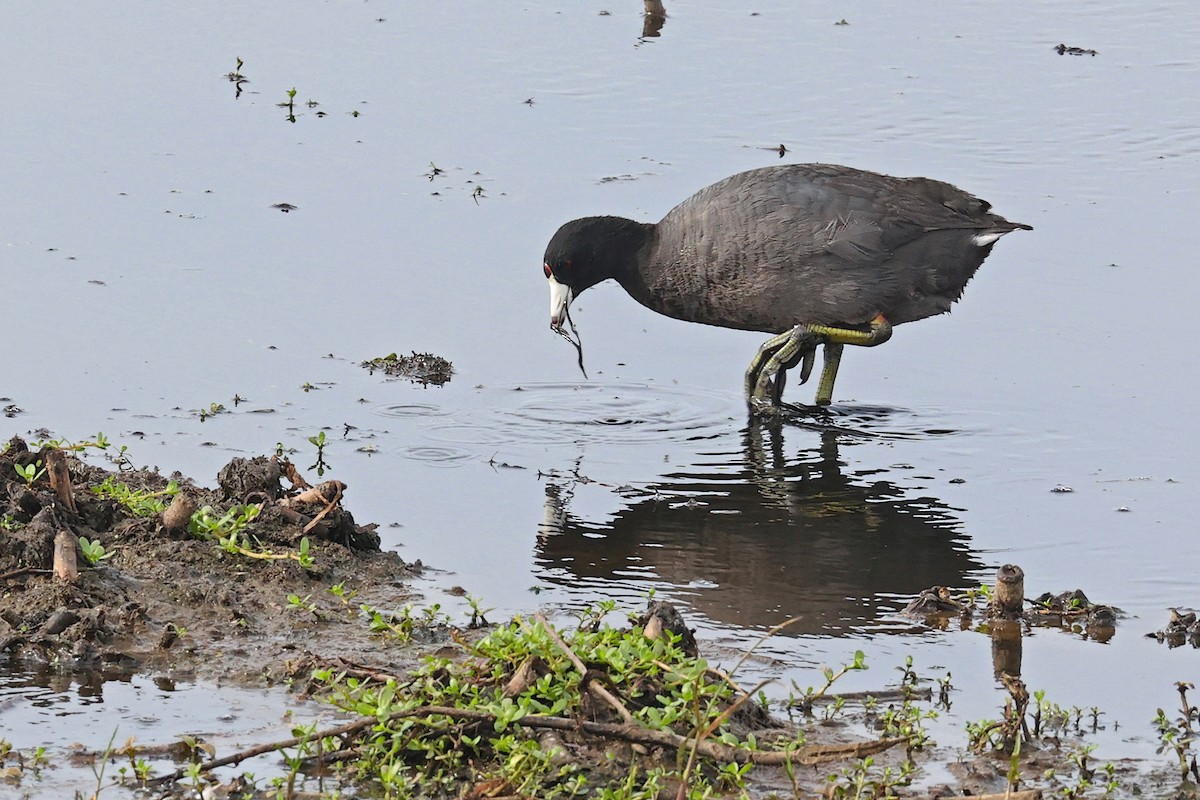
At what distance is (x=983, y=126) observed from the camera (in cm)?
1318

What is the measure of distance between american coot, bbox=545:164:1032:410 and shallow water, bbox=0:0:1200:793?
353mm

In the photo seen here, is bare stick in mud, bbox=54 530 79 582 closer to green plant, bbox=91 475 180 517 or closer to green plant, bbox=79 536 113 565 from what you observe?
green plant, bbox=79 536 113 565

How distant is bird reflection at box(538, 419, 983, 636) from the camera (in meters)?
6.40

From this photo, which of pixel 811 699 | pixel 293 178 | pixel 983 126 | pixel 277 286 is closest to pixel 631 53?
pixel 983 126

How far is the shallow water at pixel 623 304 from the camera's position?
22.7 ft

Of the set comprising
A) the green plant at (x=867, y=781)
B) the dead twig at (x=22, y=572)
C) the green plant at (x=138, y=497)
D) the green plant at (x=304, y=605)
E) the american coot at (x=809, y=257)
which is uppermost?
the american coot at (x=809, y=257)

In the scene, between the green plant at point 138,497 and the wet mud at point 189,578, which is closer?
the wet mud at point 189,578

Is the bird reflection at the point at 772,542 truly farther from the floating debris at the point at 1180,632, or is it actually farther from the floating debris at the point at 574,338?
the floating debris at the point at 574,338

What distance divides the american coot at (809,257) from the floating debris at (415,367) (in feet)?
1.94

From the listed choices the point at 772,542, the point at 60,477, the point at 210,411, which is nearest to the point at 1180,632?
the point at 772,542

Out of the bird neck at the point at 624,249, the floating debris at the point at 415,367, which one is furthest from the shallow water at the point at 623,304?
the bird neck at the point at 624,249

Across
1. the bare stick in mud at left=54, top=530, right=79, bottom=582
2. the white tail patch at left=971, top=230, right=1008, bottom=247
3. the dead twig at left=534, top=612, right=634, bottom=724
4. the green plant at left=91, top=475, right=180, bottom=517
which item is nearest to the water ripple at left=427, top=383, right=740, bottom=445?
the white tail patch at left=971, top=230, right=1008, bottom=247

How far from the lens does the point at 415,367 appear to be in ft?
29.2

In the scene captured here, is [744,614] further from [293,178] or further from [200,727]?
[293,178]
